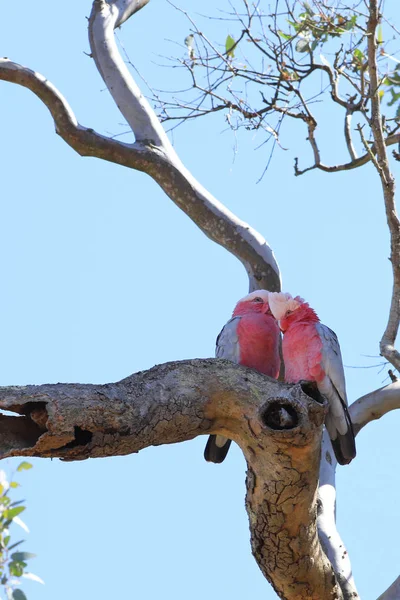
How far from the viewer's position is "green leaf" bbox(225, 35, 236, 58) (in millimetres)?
5863

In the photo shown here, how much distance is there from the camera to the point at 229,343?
15.5 feet

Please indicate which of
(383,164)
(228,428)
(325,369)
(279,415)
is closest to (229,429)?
(228,428)

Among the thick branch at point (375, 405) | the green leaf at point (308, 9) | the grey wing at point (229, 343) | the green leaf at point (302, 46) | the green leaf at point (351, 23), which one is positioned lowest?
the grey wing at point (229, 343)

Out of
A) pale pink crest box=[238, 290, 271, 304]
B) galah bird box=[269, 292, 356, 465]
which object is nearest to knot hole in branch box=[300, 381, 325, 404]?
galah bird box=[269, 292, 356, 465]

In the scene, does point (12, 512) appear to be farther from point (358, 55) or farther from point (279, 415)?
point (358, 55)

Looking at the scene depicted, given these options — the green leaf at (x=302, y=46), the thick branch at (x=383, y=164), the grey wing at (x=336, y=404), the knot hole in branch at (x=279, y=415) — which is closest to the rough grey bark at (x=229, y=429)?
the knot hole in branch at (x=279, y=415)

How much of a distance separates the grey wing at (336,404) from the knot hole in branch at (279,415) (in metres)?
1.00

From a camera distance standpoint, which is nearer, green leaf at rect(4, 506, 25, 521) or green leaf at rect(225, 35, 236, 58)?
green leaf at rect(4, 506, 25, 521)

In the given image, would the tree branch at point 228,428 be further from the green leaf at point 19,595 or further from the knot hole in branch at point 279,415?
the green leaf at point 19,595

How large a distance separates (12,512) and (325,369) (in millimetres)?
1904

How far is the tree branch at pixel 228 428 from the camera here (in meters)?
3.32

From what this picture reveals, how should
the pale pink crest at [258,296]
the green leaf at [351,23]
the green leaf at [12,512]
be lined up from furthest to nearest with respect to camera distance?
the green leaf at [351,23] < the pale pink crest at [258,296] < the green leaf at [12,512]

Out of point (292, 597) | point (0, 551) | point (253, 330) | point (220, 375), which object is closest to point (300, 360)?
point (253, 330)

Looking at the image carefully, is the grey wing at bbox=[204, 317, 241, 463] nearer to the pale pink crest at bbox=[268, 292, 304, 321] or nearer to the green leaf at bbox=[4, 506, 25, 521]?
the pale pink crest at bbox=[268, 292, 304, 321]
